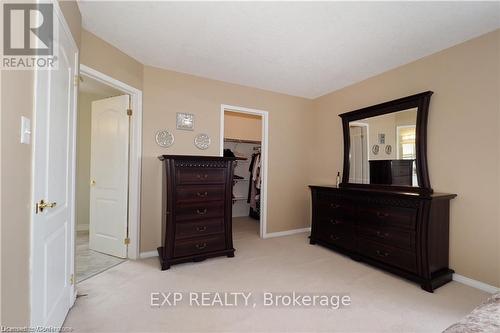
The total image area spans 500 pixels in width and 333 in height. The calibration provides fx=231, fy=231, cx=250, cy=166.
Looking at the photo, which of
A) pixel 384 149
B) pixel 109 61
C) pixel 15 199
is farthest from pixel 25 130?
pixel 384 149

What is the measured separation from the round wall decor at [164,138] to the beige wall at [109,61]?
2.06ft

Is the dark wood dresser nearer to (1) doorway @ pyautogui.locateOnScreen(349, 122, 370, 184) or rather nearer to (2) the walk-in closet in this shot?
(2) the walk-in closet

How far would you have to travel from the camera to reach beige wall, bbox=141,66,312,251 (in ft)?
9.98

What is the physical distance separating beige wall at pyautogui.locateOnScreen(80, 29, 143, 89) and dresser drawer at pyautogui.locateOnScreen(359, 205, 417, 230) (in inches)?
128

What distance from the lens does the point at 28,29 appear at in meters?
1.14

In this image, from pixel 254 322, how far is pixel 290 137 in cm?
302

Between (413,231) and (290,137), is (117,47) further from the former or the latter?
(413,231)

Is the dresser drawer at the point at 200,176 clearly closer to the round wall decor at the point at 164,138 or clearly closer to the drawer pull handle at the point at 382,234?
the round wall decor at the point at 164,138

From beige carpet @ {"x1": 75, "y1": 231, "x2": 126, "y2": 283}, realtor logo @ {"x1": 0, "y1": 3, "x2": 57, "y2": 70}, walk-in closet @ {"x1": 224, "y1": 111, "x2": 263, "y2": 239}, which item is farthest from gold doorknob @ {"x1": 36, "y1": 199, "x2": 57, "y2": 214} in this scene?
walk-in closet @ {"x1": 224, "y1": 111, "x2": 263, "y2": 239}

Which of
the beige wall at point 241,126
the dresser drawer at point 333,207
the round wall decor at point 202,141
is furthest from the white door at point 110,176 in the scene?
the dresser drawer at point 333,207

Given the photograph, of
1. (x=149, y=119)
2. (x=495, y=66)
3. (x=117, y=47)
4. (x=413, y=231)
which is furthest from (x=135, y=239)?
(x=495, y=66)

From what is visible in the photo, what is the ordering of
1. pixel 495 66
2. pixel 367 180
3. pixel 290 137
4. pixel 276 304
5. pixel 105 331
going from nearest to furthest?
1. pixel 105 331
2. pixel 276 304
3. pixel 495 66
4. pixel 367 180
5. pixel 290 137

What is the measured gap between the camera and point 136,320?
5.71 feet

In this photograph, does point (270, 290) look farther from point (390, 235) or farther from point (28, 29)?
point (28, 29)
